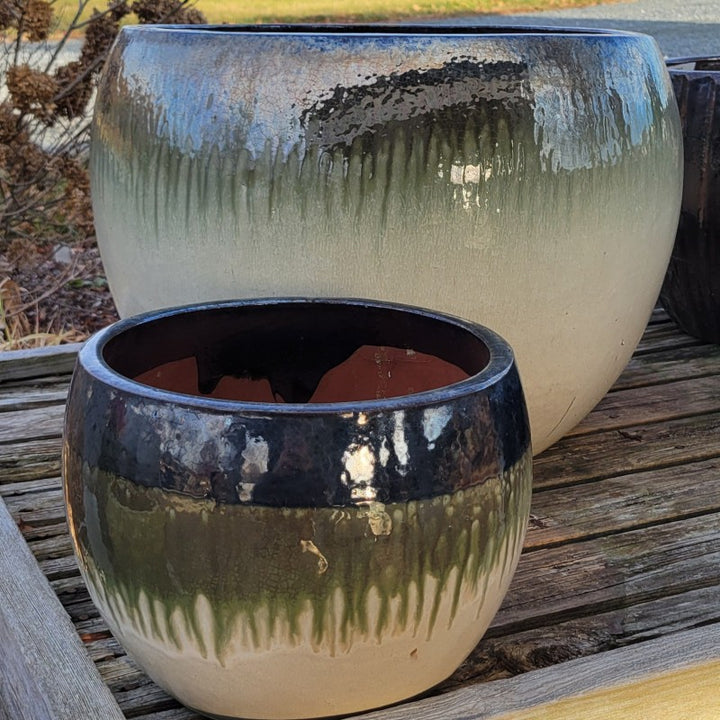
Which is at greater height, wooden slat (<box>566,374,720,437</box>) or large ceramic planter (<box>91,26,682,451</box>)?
large ceramic planter (<box>91,26,682,451</box>)

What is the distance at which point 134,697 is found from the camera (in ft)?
3.14

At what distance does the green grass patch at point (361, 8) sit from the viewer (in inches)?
306

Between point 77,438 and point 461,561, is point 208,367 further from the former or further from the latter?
point 461,561

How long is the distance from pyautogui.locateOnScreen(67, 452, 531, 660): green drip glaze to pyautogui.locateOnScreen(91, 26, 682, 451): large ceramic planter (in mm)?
353

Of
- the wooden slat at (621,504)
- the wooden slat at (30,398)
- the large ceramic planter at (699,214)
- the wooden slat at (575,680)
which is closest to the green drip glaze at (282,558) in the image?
the wooden slat at (575,680)

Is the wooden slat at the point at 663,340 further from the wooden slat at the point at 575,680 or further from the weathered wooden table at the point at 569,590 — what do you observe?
the wooden slat at the point at 575,680

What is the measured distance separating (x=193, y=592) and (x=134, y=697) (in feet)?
0.76

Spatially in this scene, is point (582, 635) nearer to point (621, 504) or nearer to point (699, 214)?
point (621, 504)

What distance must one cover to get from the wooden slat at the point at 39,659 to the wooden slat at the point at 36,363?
59 centimetres

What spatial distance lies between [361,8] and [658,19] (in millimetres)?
2143

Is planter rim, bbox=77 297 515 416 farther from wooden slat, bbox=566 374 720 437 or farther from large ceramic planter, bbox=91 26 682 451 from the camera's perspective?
wooden slat, bbox=566 374 720 437

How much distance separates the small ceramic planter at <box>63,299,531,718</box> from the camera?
752 millimetres

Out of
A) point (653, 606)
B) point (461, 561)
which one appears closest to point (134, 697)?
point (461, 561)

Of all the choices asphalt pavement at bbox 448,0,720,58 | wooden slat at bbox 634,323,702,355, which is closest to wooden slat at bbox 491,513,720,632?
wooden slat at bbox 634,323,702,355
